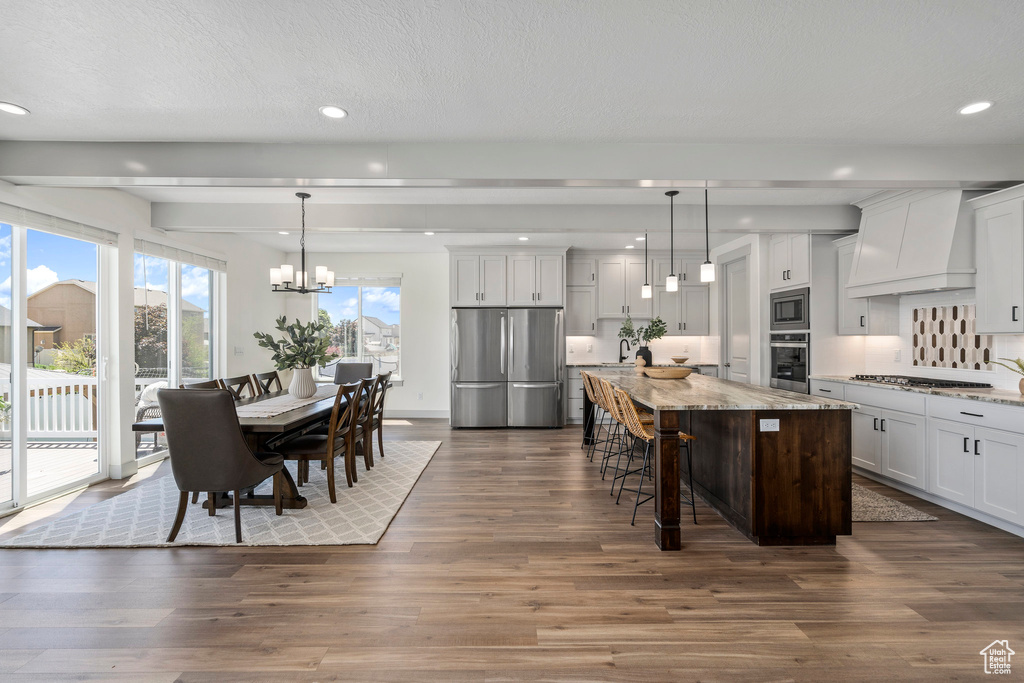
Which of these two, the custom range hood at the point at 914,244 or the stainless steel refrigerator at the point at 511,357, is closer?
the custom range hood at the point at 914,244

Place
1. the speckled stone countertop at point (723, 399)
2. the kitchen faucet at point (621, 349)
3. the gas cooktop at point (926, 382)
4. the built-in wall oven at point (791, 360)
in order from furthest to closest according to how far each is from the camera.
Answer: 1. the kitchen faucet at point (621, 349)
2. the built-in wall oven at point (791, 360)
3. the gas cooktop at point (926, 382)
4. the speckled stone countertop at point (723, 399)

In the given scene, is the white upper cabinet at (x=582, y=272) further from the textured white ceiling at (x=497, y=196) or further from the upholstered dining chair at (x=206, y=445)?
the upholstered dining chair at (x=206, y=445)

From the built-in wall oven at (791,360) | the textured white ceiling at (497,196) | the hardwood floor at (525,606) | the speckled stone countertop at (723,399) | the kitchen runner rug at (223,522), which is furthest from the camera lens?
the built-in wall oven at (791,360)

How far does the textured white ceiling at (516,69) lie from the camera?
6.38ft

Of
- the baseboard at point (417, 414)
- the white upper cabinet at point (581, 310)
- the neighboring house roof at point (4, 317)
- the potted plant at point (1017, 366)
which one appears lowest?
the baseboard at point (417, 414)

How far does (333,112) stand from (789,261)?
188 inches

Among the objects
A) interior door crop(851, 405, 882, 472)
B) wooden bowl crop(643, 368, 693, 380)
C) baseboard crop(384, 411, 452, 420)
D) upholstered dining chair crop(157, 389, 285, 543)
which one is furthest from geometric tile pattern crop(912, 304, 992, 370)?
baseboard crop(384, 411, 452, 420)

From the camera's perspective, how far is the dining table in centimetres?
318

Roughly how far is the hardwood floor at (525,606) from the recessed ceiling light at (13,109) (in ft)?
8.21

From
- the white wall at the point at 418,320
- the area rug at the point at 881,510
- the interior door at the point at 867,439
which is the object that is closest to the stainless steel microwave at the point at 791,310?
the interior door at the point at 867,439

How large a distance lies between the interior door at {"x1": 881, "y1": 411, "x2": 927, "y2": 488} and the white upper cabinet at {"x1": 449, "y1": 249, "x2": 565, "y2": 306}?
387 centimetres

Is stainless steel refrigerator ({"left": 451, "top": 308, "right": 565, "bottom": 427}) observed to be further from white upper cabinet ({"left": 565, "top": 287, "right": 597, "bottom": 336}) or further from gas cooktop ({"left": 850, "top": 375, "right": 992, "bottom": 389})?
gas cooktop ({"left": 850, "top": 375, "right": 992, "bottom": 389})

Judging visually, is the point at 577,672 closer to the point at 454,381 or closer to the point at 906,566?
the point at 906,566

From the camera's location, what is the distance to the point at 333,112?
9.12 ft
